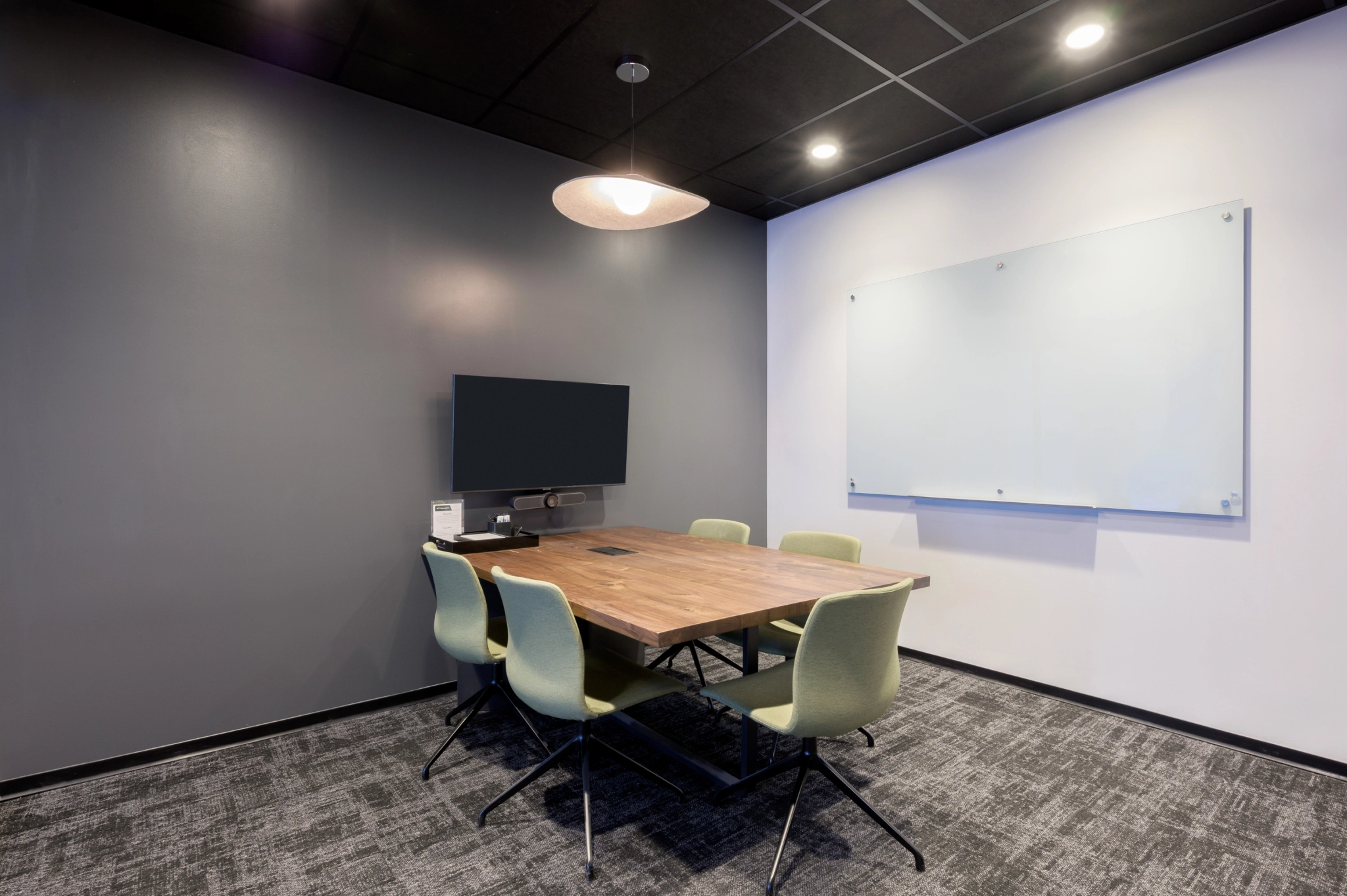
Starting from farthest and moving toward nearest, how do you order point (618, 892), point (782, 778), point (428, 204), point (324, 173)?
1. point (428, 204)
2. point (324, 173)
3. point (782, 778)
4. point (618, 892)

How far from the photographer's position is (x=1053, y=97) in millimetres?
3520

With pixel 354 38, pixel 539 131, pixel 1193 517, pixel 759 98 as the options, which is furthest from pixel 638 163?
pixel 1193 517

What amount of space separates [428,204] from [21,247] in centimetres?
173

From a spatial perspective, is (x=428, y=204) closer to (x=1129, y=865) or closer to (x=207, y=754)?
(x=207, y=754)

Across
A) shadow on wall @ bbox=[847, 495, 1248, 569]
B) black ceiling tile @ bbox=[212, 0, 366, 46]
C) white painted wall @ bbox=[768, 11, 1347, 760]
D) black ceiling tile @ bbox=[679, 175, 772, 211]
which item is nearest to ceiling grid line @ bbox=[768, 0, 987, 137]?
white painted wall @ bbox=[768, 11, 1347, 760]

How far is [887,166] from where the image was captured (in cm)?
440

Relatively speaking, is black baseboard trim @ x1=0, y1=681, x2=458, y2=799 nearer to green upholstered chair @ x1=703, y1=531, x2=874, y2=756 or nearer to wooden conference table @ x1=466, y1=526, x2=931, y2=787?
wooden conference table @ x1=466, y1=526, x2=931, y2=787

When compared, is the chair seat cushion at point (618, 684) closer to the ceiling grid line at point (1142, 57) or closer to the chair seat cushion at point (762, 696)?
the chair seat cushion at point (762, 696)

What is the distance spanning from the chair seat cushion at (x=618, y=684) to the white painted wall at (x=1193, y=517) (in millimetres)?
2461

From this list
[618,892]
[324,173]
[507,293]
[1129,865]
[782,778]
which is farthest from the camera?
[507,293]

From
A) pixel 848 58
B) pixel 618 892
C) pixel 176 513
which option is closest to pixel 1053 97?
pixel 848 58

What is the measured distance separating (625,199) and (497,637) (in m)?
2.08

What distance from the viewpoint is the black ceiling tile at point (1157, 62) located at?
2.84 m

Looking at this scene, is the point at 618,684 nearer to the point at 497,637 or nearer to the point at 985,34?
the point at 497,637
